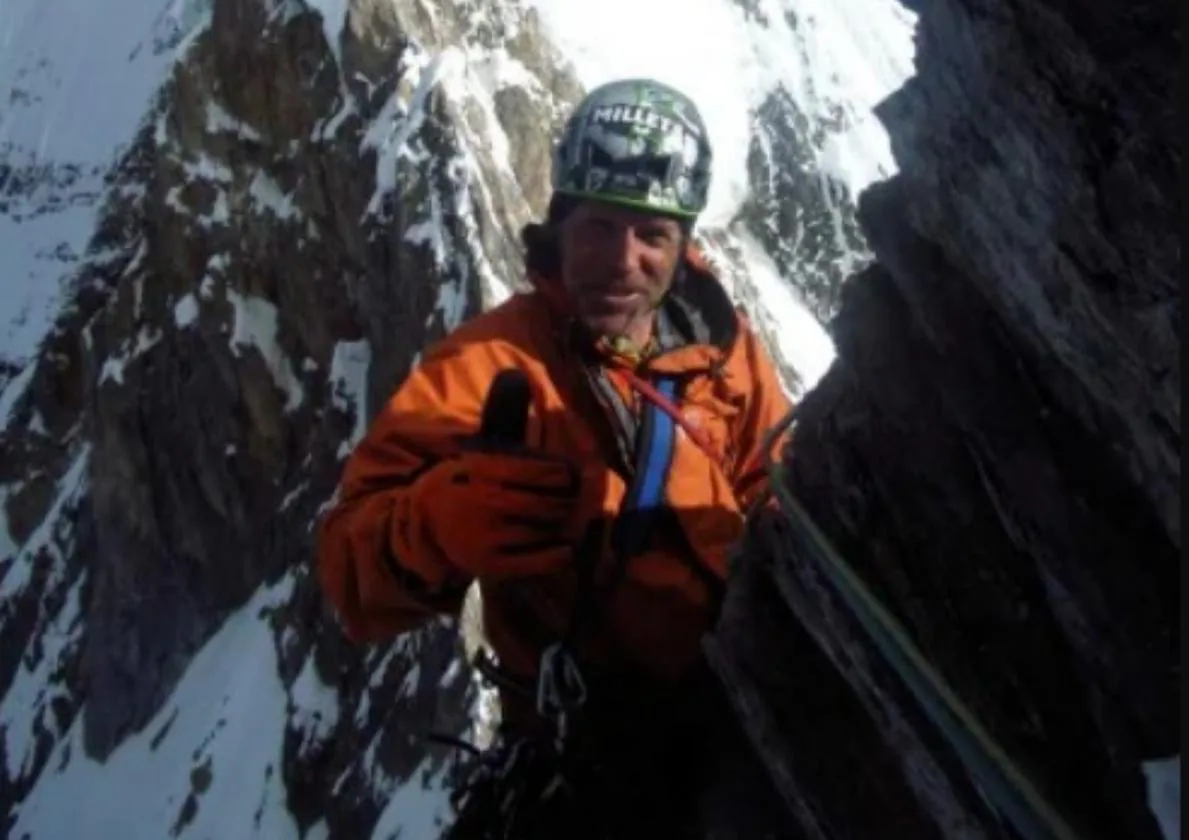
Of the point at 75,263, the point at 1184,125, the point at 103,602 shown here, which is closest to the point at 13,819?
the point at 103,602

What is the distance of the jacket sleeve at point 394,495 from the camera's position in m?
4.08

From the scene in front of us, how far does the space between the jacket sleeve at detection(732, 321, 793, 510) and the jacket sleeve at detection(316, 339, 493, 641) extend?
2.34ft

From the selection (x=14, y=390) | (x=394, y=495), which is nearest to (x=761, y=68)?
(x=14, y=390)

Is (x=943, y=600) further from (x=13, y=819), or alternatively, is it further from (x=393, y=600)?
(x=13, y=819)

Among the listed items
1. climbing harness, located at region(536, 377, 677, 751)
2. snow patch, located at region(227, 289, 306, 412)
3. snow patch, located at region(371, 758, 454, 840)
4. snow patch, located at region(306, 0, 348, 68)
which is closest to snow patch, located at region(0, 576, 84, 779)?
snow patch, located at region(227, 289, 306, 412)

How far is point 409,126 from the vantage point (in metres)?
30.2

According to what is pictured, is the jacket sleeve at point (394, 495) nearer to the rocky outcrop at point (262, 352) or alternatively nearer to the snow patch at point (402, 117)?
the rocky outcrop at point (262, 352)

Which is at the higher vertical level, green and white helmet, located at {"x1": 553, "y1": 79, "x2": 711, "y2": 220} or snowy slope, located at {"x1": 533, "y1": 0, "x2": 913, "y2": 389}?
green and white helmet, located at {"x1": 553, "y1": 79, "x2": 711, "y2": 220}

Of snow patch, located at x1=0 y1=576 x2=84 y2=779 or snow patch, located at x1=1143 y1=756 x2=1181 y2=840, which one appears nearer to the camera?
snow patch, located at x1=1143 y1=756 x2=1181 y2=840

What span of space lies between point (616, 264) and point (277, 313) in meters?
32.0

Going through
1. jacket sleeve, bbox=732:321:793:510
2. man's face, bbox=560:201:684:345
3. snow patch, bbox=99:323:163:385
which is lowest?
snow patch, bbox=99:323:163:385

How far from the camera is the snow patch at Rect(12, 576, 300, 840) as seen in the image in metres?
32.1

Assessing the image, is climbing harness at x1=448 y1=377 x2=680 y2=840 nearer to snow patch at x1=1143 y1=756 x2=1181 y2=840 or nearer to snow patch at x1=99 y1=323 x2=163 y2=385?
snow patch at x1=1143 y1=756 x2=1181 y2=840

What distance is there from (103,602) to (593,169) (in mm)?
37152
